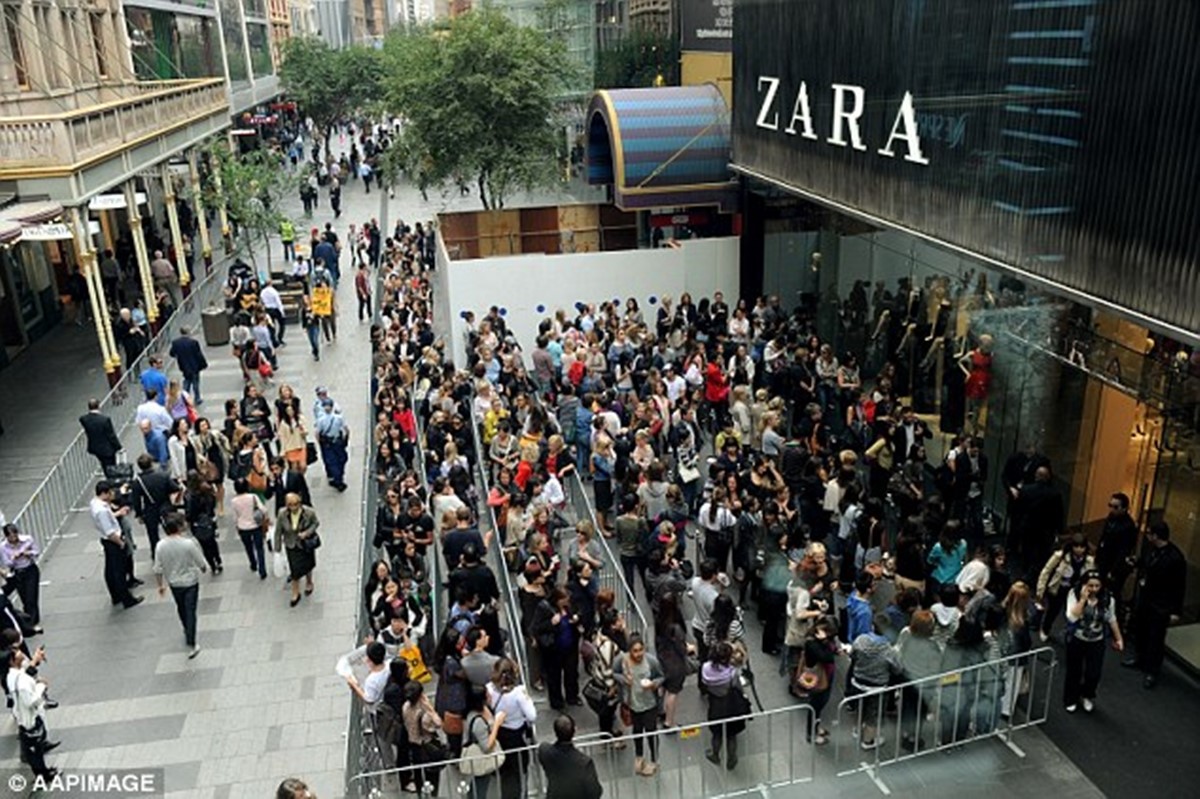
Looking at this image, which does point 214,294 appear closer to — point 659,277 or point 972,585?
point 659,277

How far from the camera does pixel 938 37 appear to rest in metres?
11.8

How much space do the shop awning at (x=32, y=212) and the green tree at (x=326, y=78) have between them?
39.0 metres

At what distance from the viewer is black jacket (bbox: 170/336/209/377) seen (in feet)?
60.8

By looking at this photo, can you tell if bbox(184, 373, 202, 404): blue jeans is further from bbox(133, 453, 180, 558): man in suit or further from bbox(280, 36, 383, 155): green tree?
bbox(280, 36, 383, 155): green tree

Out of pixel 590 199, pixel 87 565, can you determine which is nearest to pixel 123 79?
pixel 590 199

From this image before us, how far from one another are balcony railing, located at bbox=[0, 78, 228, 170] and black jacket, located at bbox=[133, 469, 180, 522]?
764cm

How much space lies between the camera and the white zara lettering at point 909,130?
12.4 metres

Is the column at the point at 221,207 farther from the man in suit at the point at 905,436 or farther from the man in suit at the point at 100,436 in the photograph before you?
the man in suit at the point at 905,436

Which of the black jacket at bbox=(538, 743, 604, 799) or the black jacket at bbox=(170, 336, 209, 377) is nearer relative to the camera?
the black jacket at bbox=(538, 743, 604, 799)

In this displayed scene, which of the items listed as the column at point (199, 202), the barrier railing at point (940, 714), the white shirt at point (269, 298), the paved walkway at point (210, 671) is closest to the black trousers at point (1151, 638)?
the barrier railing at point (940, 714)

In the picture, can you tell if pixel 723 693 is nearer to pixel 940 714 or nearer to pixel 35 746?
pixel 940 714

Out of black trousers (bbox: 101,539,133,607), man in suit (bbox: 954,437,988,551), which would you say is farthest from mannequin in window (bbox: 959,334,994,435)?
black trousers (bbox: 101,539,133,607)

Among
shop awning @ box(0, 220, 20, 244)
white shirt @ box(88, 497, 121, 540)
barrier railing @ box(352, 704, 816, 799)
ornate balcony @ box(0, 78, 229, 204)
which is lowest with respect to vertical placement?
barrier railing @ box(352, 704, 816, 799)

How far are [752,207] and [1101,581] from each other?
13.8 m
